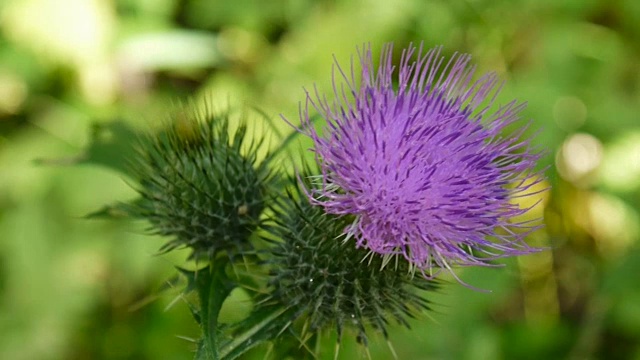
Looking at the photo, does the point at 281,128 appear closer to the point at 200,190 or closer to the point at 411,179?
the point at 200,190

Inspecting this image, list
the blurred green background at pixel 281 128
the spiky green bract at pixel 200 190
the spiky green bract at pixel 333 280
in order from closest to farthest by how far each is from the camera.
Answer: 1. the spiky green bract at pixel 333 280
2. the spiky green bract at pixel 200 190
3. the blurred green background at pixel 281 128

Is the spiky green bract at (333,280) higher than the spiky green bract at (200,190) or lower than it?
lower

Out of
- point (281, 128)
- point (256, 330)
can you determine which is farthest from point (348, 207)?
point (281, 128)

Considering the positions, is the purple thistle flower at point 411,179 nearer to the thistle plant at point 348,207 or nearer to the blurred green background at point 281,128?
the thistle plant at point 348,207

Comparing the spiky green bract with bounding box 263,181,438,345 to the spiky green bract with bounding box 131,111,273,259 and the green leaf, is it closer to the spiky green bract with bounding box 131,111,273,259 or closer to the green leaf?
the green leaf

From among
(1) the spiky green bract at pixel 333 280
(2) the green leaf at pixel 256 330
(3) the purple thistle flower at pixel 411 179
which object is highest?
(3) the purple thistle flower at pixel 411 179

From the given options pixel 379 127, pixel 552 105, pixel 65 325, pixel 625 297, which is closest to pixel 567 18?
pixel 552 105

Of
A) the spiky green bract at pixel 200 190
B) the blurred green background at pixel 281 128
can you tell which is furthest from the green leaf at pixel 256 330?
the blurred green background at pixel 281 128

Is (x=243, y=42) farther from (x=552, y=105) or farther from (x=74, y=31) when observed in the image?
(x=552, y=105)
